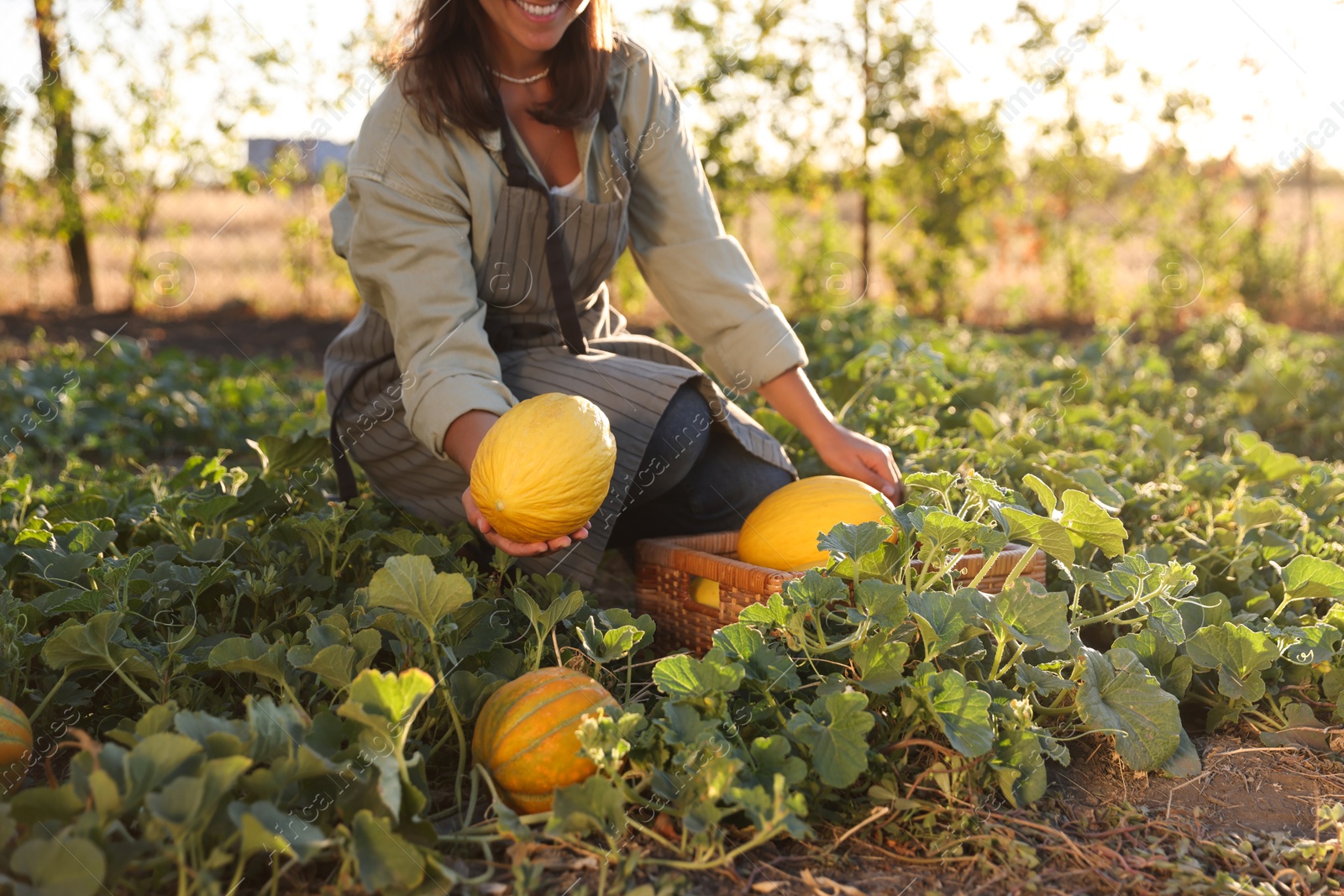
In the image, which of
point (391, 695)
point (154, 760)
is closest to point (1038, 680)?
point (391, 695)

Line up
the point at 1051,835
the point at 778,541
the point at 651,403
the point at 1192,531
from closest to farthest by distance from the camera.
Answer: the point at 1051,835 → the point at 778,541 → the point at 651,403 → the point at 1192,531

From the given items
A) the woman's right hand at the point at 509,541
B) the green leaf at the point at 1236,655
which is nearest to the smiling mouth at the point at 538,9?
the woman's right hand at the point at 509,541

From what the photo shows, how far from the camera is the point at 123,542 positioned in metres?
2.64

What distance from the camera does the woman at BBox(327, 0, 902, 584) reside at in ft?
7.64

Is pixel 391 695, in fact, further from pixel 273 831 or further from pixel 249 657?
pixel 249 657

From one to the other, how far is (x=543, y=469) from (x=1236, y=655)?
124 cm

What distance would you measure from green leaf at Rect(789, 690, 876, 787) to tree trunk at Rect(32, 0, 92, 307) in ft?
25.3

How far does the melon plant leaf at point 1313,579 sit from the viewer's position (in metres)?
2.00

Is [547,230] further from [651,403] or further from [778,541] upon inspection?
[778,541]

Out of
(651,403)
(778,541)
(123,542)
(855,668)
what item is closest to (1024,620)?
(855,668)

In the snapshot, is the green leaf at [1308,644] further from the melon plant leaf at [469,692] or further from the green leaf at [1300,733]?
the melon plant leaf at [469,692]

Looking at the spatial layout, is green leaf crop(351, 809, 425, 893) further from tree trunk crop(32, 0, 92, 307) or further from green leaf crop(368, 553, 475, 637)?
tree trunk crop(32, 0, 92, 307)

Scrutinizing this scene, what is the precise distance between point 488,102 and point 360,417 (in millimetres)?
790

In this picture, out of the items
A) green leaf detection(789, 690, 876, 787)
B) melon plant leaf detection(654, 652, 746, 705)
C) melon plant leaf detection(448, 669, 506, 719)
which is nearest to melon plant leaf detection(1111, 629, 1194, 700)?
green leaf detection(789, 690, 876, 787)
